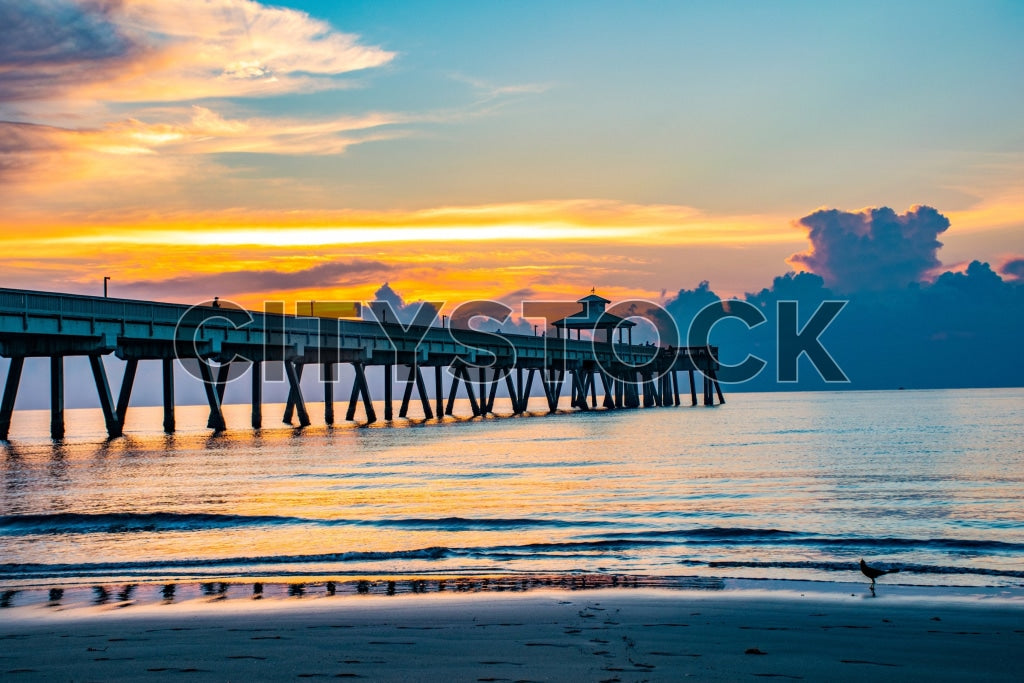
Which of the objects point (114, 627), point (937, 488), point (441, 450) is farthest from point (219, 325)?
point (114, 627)

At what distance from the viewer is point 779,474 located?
3256 cm

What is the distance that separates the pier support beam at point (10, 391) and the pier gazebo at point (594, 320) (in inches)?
2765

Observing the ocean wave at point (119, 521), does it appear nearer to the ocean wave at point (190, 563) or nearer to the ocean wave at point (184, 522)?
the ocean wave at point (184, 522)

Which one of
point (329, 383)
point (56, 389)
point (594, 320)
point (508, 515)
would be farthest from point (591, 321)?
point (508, 515)

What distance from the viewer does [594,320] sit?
10750cm

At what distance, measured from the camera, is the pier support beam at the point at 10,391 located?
41.7m

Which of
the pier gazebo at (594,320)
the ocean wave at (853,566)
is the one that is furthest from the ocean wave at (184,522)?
the pier gazebo at (594,320)

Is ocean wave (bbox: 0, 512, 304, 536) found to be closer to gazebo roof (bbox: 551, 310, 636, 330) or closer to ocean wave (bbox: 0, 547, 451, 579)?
ocean wave (bbox: 0, 547, 451, 579)

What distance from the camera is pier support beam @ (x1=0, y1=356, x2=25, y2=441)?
41.7 metres

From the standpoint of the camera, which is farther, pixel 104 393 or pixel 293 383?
pixel 293 383

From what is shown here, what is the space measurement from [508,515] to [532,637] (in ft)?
39.9

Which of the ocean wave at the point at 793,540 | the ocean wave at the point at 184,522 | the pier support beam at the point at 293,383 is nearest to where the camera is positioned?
the ocean wave at the point at 793,540

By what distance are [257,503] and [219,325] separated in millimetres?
28394

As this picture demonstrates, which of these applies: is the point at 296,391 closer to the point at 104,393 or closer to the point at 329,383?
the point at 329,383
